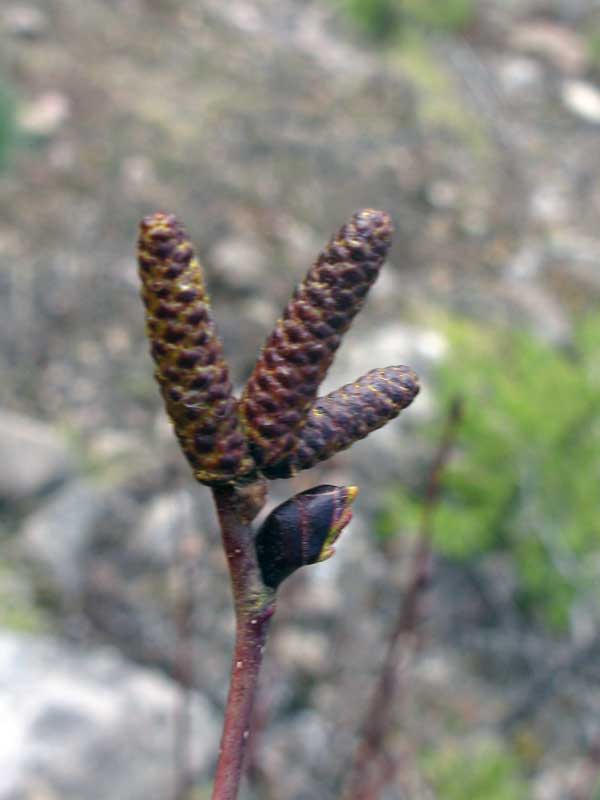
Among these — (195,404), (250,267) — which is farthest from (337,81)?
(195,404)

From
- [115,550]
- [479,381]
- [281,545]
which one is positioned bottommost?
[115,550]

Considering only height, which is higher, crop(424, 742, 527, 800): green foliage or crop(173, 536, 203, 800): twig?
crop(173, 536, 203, 800): twig

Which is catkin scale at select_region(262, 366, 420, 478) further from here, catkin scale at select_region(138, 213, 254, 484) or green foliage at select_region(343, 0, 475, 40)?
green foliage at select_region(343, 0, 475, 40)

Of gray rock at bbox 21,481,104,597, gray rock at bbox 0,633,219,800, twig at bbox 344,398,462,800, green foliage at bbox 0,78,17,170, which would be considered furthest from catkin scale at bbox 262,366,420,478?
green foliage at bbox 0,78,17,170

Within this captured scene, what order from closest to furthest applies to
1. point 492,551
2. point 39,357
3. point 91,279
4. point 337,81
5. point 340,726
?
point 340,726, point 492,551, point 39,357, point 91,279, point 337,81

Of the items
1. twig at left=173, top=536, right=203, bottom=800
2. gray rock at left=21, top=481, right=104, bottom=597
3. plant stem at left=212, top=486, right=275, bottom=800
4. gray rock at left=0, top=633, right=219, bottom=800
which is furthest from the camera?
gray rock at left=21, top=481, right=104, bottom=597

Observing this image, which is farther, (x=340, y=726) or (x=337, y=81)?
(x=337, y=81)

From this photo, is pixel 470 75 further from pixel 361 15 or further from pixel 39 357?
pixel 39 357
